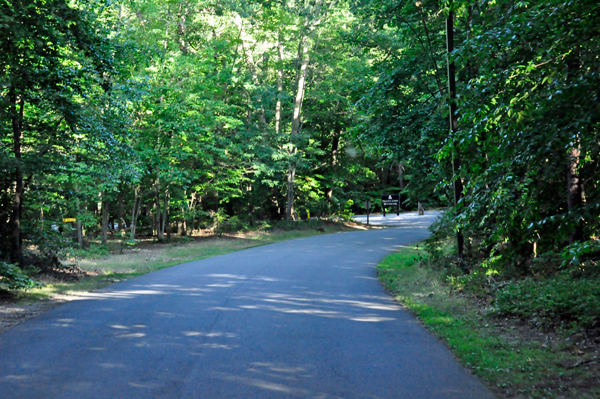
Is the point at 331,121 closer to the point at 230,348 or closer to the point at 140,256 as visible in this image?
the point at 140,256

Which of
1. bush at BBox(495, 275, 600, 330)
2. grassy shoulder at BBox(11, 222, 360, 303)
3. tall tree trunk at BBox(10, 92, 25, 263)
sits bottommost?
grassy shoulder at BBox(11, 222, 360, 303)

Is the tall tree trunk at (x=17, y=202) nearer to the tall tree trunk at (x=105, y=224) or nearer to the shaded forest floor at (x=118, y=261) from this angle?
the shaded forest floor at (x=118, y=261)

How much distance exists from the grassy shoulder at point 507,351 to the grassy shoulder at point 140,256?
8.34m

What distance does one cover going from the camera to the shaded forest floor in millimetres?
10641

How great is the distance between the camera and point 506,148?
215 inches

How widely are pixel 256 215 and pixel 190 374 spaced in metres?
34.7

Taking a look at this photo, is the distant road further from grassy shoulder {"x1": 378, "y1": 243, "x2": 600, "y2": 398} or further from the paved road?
grassy shoulder {"x1": 378, "y1": 243, "x2": 600, "y2": 398}

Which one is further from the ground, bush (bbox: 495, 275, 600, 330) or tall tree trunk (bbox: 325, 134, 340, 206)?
tall tree trunk (bbox: 325, 134, 340, 206)

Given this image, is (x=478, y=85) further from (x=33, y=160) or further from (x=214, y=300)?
(x=33, y=160)

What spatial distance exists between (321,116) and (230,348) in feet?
109

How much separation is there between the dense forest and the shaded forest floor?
0.98 meters

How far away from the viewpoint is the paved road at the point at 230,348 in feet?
17.3

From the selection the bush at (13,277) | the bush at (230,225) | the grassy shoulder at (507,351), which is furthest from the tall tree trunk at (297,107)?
the grassy shoulder at (507,351)

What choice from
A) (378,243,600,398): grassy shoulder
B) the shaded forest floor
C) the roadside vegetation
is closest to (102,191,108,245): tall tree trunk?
the roadside vegetation
